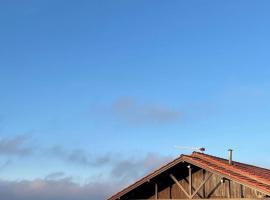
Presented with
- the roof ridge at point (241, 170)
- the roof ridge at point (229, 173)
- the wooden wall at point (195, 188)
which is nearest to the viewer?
the roof ridge at point (229, 173)

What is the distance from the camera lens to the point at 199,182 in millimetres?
24266

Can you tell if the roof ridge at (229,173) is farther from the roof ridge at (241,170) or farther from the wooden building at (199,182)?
the roof ridge at (241,170)

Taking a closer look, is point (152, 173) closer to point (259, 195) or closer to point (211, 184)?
point (211, 184)

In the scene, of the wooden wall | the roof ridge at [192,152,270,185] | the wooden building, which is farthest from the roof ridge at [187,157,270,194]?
the wooden wall

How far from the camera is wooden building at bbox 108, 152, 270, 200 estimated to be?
22109 millimetres

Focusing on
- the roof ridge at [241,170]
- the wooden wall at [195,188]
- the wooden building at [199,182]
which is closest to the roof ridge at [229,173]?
the wooden building at [199,182]

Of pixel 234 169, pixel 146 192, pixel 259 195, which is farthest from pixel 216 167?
pixel 146 192

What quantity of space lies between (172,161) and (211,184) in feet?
6.20

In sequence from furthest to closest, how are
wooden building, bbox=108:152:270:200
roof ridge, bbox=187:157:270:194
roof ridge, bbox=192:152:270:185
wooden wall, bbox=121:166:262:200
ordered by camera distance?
wooden wall, bbox=121:166:262:200 < wooden building, bbox=108:152:270:200 < roof ridge, bbox=192:152:270:185 < roof ridge, bbox=187:157:270:194

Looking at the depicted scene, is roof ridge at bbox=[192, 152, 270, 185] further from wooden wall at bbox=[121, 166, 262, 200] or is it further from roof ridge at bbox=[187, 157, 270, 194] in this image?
wooden wall at bbox=[121, 166, 262, 200]

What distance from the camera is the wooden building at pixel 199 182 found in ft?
72.5

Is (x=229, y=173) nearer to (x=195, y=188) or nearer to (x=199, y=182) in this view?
(x=199, y=182)

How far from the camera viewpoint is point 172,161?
24188 millimetres

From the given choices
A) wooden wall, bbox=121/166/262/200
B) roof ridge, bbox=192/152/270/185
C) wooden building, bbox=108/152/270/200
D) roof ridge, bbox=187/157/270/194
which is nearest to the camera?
roof ridge, bbox=187/157/270/194
